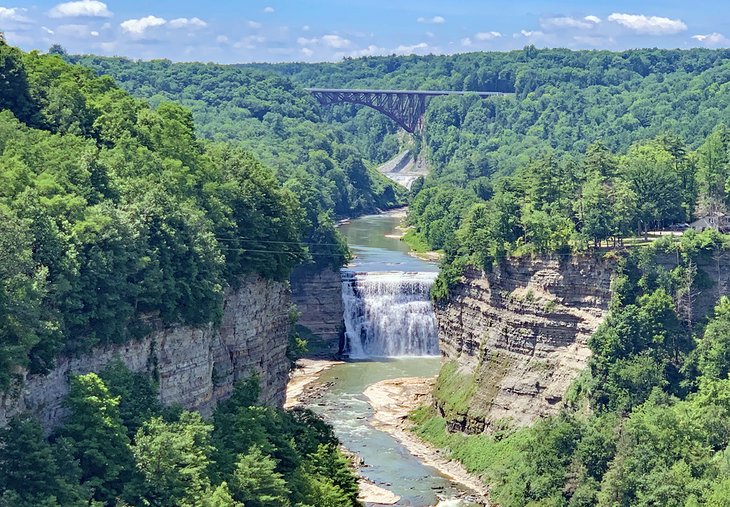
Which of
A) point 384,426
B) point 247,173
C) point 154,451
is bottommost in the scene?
point 384,426

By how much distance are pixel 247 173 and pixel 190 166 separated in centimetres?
543

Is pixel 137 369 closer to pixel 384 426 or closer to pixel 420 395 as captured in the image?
pixel 384 426

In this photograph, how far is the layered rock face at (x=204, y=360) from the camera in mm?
54750

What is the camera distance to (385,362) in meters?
108

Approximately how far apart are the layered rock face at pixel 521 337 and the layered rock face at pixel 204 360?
14.1 metres

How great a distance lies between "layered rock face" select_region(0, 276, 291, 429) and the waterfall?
103 ft

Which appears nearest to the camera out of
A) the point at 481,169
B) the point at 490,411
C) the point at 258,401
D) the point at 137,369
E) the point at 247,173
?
the point at 137,369

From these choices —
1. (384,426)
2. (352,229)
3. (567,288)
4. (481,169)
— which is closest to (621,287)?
(567,288)

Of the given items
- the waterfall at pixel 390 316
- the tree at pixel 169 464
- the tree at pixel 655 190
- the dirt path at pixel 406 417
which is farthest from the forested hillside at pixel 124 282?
the waterfall at pixel 390 316

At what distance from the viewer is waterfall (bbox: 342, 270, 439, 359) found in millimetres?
109750

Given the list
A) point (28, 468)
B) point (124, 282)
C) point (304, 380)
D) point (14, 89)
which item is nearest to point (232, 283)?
point (124, 282)

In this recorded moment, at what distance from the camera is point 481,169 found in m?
197

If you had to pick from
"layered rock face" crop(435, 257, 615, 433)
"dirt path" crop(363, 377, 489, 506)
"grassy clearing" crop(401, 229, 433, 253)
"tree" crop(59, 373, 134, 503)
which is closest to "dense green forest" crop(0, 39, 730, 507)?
"tree" crop(59, 373, 134, 503)

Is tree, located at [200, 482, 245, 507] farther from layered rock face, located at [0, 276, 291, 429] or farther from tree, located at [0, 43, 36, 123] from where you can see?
tree, located at [0, 43, 36, 123]
